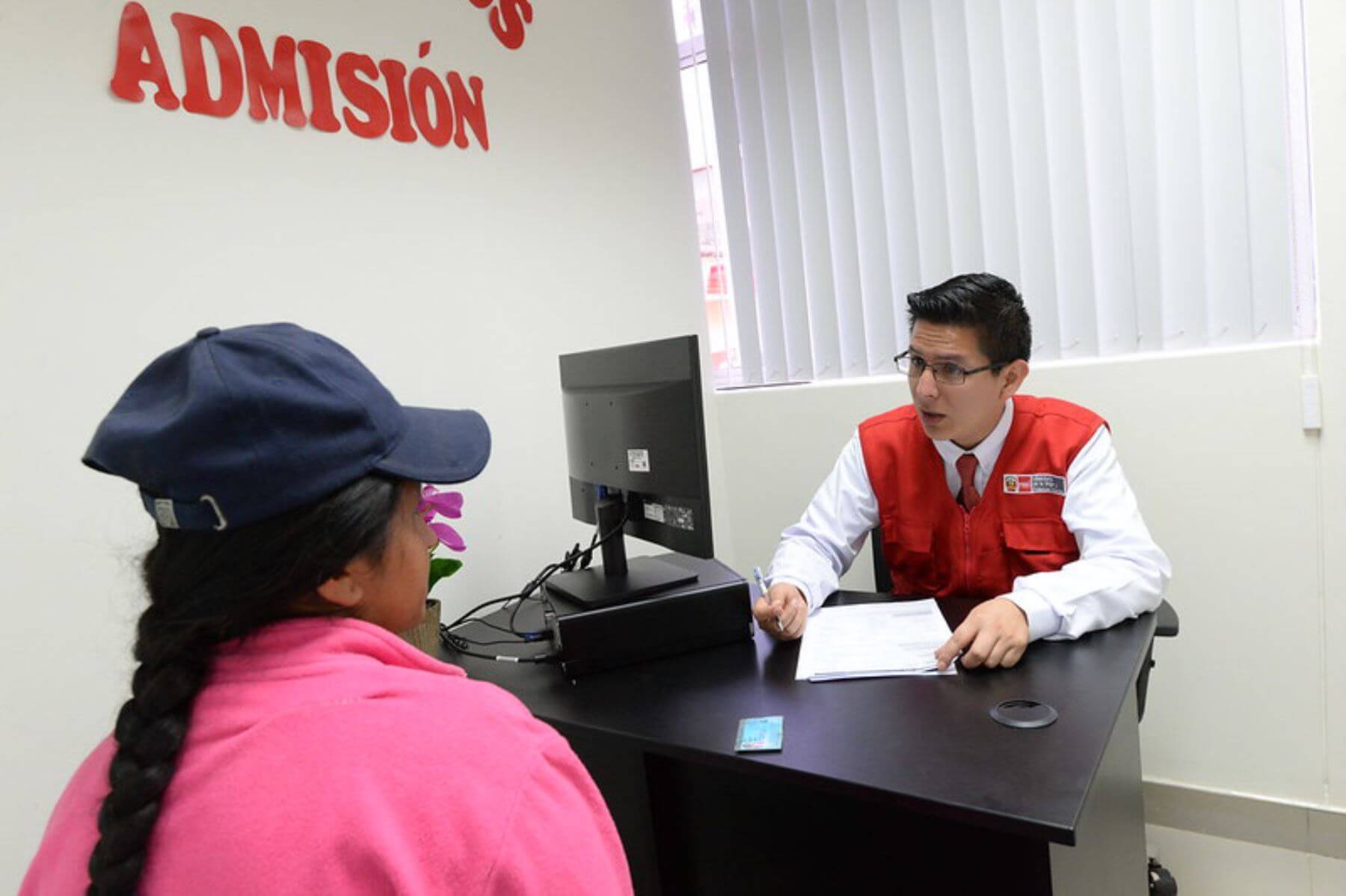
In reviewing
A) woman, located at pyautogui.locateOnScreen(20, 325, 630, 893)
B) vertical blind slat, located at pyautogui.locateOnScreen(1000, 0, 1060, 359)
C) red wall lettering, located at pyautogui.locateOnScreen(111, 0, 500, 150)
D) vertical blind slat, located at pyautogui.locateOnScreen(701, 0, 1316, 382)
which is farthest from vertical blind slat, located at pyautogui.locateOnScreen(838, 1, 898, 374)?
woman, located at pyautogui.locateOnScreen(20, 325, 630, 893)

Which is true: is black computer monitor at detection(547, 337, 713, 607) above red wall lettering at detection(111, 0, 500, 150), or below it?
below

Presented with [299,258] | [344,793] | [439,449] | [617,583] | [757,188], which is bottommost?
[617,583]

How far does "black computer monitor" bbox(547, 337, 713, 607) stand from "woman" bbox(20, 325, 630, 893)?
690 mm

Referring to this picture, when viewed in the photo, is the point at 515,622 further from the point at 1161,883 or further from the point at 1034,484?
the point at 1161,883

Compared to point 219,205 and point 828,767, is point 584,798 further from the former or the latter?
point 219,205

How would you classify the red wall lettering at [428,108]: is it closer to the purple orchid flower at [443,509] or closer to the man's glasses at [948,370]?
the purple orchid flower at [443,509]

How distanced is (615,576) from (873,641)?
50cm

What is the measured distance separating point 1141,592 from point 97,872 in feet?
4.81

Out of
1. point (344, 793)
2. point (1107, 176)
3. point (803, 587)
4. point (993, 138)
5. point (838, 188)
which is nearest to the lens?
point (344, 793)

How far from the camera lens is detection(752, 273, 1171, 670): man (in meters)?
1.61

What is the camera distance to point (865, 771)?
40.2 inches

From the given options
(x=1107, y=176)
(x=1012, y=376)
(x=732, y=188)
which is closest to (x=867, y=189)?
(x=732, y=188)

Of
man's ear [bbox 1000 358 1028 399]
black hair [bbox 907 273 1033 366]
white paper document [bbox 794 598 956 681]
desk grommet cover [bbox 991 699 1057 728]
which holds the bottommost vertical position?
desk grommet cover [bbox 991 699 1057 728]

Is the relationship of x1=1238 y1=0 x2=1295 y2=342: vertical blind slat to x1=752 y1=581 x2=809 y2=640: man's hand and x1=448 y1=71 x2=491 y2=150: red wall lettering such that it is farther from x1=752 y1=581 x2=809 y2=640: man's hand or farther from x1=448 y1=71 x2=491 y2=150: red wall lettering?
x1=448 y1=71 x2=491 y2=150: red wall lettering
